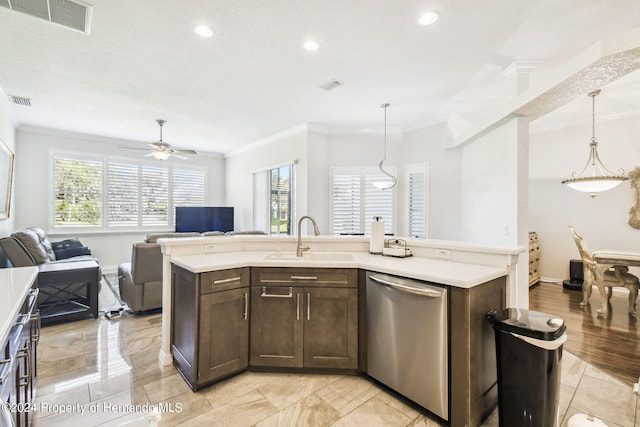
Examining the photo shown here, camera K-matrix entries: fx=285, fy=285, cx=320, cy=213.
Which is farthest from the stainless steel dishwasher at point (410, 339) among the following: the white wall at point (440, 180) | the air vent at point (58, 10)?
the white wall at point (440, 180)

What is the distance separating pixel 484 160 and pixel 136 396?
4542mm

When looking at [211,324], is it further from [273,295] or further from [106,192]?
[106,192]

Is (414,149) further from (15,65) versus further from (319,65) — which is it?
(15,65)

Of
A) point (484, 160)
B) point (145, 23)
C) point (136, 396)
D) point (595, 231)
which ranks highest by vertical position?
point (145, 23)

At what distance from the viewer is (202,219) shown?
23.0 ft

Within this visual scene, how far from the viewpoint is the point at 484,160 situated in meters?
3.94

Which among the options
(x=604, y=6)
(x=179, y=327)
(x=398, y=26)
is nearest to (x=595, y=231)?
(x=604, y=6)

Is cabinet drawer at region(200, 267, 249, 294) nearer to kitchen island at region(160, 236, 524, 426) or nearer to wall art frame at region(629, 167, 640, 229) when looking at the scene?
kitchen island at region(160, 236, 524, 426)

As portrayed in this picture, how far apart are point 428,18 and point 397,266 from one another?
6.58 ft

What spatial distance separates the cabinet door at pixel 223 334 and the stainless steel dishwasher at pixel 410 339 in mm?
990

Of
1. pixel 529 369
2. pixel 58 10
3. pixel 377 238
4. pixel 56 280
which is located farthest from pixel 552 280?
pixel 56 280

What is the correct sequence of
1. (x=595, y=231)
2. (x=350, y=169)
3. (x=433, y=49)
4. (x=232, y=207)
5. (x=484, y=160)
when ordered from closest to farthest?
(x=433, y=49), (x=484, y=160), (x=595, y=231), (x=350, y=169), (x=232, y=207)

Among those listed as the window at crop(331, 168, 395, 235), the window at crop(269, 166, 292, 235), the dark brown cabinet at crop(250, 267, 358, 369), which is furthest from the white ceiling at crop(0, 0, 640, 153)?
the dark brown cabinet at crop(250, 267, 358, 369)

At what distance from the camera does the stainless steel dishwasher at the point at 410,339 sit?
177 centimetres
